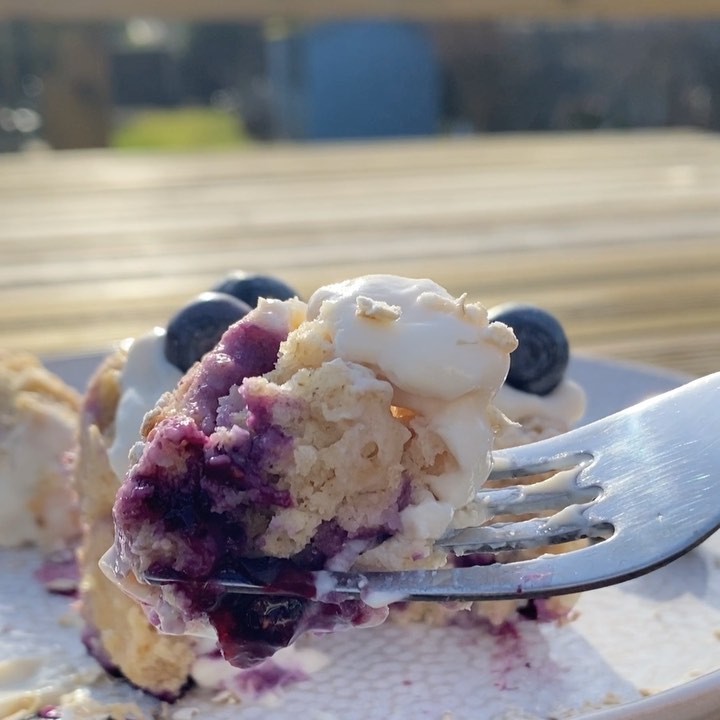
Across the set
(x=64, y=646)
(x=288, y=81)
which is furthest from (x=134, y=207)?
(x=288, y=81)

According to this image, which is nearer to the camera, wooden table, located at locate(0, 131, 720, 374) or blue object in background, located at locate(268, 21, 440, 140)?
wooden table, located at locate(0, 131, 720, 374)

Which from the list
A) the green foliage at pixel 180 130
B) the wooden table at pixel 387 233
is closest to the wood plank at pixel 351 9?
the wooden table at pixel 387 233

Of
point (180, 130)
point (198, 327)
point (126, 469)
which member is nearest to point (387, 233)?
point (198, 327)

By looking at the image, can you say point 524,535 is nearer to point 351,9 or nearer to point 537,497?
point 537,497

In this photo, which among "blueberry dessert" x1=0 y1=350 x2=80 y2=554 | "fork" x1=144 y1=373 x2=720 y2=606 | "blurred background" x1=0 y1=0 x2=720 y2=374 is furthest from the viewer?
"blurred background" x1=0 y1=0 x2=720 y2=374

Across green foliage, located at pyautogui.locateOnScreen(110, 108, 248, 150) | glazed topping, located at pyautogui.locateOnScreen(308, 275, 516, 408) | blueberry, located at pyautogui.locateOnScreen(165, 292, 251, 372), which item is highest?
glazed topping, located at pyautogui.locateOnScreen(308, 275, 516, 408)

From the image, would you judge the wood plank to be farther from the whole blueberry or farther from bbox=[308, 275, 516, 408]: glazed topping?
bbox=[308, 275, 516, 408]: glazed topping

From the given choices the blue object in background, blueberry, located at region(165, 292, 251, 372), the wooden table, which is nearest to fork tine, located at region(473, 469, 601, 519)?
blueberry, located at region(165, 292, 251, 372)

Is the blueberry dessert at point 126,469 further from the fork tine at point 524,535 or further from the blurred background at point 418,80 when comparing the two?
the blurred background at point 418,80
